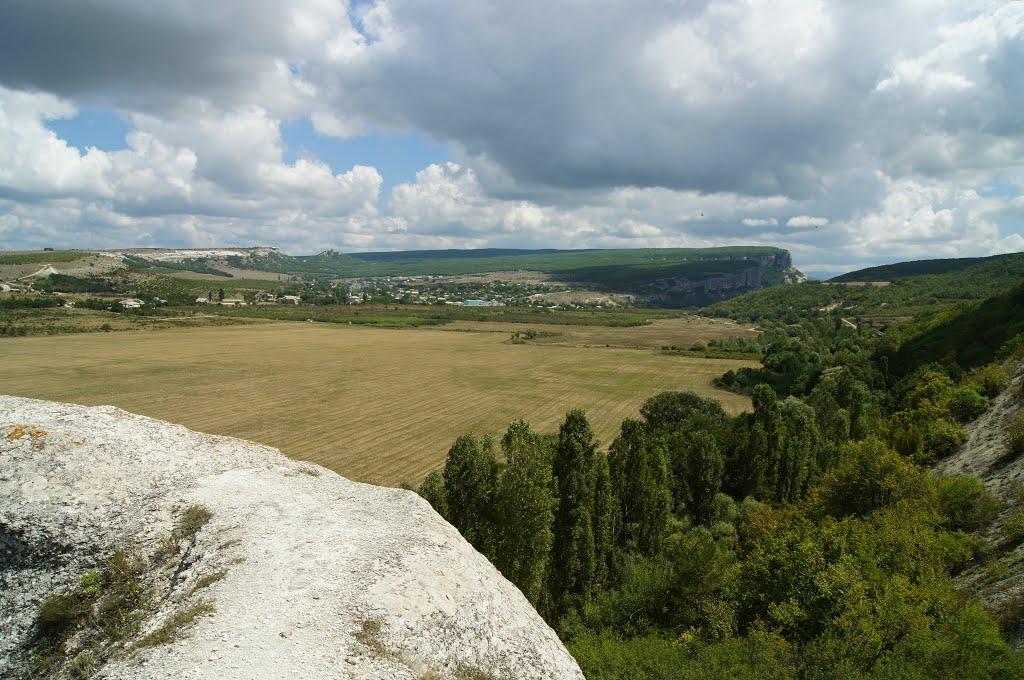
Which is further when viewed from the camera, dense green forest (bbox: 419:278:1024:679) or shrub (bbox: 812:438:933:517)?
shrub (bbox: 812:438:933:517)

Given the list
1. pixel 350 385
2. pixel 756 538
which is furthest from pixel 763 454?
pixel 350 385

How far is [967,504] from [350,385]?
85.5 metres

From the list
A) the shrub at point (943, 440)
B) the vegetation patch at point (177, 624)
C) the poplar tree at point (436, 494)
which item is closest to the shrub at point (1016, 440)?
→ the shrub at point (943, 440)

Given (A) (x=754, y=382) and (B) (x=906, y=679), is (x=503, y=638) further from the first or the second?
(A) (x=754, y=382)

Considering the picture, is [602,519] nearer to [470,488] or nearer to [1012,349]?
[470,488]

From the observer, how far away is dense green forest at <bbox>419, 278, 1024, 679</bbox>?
55.3 feet

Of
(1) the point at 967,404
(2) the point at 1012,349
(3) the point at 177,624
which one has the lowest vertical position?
(3) the point at 177,624

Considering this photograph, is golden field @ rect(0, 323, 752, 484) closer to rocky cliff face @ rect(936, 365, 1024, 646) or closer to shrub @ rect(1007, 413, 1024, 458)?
rocky cliff face @ rect(936, 365, 1024, 646)

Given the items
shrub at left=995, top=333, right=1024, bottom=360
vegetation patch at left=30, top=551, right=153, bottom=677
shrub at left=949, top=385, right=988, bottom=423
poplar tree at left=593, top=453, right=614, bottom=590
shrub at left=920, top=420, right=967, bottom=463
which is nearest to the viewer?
vegetation patch at left=30, top=551, right=153, bottom=677

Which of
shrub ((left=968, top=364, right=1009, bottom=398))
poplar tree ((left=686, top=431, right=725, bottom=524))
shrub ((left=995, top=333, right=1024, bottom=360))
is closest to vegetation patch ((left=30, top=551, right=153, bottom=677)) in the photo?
poplar tree ((left=686, top=431, right=725, bottom=524))

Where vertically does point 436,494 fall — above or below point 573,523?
above

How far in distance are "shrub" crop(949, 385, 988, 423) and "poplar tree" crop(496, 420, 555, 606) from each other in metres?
31.1

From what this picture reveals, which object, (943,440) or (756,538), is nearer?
(756,538)

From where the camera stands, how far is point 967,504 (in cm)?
2369
